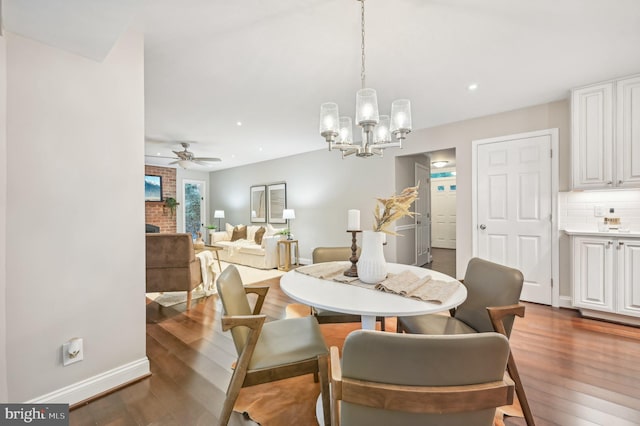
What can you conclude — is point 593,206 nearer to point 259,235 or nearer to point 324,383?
point 324,383

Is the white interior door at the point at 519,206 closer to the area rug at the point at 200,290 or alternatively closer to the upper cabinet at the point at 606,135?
the upper cabinet at the point at 606,135

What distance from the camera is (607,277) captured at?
2703 millimetres

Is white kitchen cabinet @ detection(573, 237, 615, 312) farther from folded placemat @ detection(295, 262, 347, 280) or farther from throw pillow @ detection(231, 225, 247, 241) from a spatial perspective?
throw pillow @ detection(231, 225, 247, 241)

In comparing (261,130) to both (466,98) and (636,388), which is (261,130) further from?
(636,388)

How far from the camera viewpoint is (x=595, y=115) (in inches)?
110

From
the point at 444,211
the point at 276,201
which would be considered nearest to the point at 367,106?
the point at 276,201

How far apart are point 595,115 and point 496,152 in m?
0.96

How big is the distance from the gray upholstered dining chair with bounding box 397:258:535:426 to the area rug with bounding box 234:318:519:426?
1.47 ft

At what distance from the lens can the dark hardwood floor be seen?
1.51 m

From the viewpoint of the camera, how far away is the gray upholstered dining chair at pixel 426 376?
0.69 meters

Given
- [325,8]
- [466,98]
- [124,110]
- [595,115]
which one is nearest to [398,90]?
[466,98]

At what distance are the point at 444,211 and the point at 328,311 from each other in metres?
7.30

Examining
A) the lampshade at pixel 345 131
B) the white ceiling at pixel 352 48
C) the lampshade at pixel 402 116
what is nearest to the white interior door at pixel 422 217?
the white ceiling at pixel 352 48

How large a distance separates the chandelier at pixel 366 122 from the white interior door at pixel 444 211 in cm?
646
